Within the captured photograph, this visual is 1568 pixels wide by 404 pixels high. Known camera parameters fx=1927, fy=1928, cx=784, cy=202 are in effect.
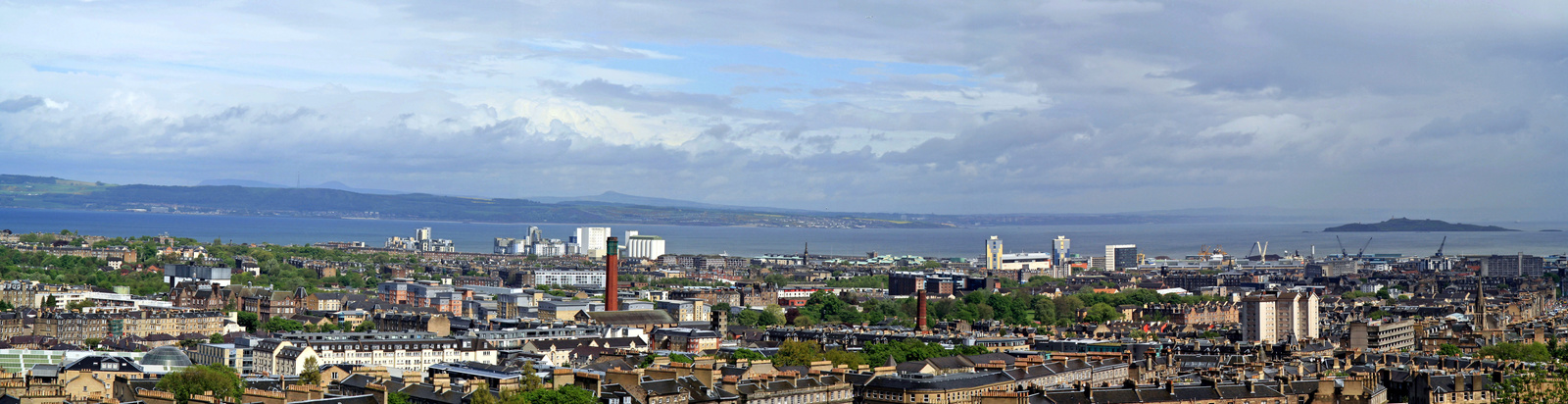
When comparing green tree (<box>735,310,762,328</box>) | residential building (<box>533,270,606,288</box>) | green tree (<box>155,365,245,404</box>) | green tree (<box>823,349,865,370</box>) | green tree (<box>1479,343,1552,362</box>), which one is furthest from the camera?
residential building (<box>533,270,606,288</box>)

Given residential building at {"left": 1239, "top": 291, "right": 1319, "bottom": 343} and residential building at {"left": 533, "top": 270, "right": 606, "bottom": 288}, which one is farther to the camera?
residential building at {"left": 533, "top": 270, "right": 606, "bottom": 288}

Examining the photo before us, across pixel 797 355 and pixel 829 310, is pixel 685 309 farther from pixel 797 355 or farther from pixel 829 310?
pixel 797 355

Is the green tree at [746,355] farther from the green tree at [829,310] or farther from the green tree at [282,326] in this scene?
the green tree at [829,310]

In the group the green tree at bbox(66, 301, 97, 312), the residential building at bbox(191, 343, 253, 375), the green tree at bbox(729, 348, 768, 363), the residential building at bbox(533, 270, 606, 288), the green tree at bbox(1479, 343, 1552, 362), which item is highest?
the residential building at bbox(533, 270, 606, 288)

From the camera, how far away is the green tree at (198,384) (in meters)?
58.0

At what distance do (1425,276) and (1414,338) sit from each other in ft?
312

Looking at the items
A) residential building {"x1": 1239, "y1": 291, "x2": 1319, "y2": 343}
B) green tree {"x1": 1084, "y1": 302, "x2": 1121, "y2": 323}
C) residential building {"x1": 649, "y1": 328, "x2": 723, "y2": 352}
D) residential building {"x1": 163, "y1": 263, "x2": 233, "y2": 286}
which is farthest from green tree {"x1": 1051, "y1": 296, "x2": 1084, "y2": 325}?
residential building {"x1": 163, "y1": 263, "x2": 233, "y2": 286}

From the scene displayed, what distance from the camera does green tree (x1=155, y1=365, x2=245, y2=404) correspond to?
5797 centimetres

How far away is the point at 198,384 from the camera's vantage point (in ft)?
195

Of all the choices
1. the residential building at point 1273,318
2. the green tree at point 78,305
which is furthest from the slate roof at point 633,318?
the residential building at point 1273,318

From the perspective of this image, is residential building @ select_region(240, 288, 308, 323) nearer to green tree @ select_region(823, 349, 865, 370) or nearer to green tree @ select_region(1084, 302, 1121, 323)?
green tree @ select_region(823, 349, 865, 370)

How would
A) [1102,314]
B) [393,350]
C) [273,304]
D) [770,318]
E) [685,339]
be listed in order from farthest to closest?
[1102,314] → [770,318] → [273,304] → [685,339] → [393,350]

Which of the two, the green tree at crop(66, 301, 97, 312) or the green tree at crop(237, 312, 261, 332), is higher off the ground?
the green tree at crop(66, 301, 97, 312)

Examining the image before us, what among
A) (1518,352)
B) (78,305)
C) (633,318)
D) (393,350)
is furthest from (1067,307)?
(78,305)
